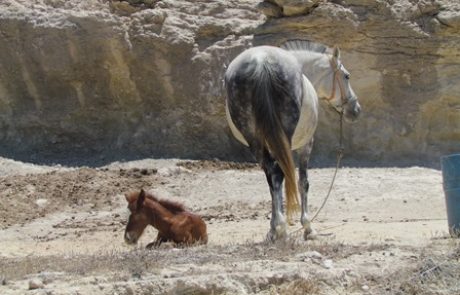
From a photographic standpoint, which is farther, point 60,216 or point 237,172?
point 237,172

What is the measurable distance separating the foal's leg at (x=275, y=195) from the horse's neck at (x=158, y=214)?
64.1 inches

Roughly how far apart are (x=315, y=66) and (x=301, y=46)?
37 centimetres

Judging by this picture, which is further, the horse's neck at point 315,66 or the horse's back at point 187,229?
the horse's neck at point 315,66

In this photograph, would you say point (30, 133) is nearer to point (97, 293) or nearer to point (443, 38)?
point (443, 38)

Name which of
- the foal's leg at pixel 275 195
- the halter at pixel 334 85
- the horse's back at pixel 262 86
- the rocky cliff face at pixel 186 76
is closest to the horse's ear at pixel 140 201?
the horse's back at pixel 262 86

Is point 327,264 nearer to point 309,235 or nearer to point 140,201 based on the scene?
point 309,235

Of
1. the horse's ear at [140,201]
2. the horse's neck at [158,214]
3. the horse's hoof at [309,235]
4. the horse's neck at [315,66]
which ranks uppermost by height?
the horse's neck at [315,66]

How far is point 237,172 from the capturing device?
18406mm

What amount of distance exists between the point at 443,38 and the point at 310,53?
348 inches

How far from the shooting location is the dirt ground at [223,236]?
7656mm

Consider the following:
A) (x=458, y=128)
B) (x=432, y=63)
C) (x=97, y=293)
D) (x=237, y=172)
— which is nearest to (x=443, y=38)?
(x=432, y=63)

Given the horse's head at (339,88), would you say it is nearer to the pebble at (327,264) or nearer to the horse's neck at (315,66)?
the horse's neck at (315,66)

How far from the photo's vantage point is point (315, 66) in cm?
1228

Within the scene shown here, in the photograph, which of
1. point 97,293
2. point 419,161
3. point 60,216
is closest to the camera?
point 97,293
